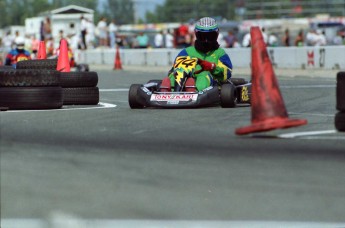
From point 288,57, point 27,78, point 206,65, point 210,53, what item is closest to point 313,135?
point 27,78

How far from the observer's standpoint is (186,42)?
46.0 m

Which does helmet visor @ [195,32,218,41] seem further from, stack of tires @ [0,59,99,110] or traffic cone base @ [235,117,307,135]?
traffic cone base @ [235,117,307,135]

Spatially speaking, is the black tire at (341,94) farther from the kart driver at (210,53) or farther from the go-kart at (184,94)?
the kart driver at (210,53)

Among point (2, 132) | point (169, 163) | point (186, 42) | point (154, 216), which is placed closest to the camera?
point (154, 216)

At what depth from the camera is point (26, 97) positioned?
12.9m

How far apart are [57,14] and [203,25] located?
186 ft

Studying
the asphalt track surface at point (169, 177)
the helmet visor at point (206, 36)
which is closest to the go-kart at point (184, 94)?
the helmet visor at point (206, 36)

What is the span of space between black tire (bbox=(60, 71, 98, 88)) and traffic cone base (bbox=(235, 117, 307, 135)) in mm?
6171

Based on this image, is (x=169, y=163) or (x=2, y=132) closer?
(x=169, y=163)

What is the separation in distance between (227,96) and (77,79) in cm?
237

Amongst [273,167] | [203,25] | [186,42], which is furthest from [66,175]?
[186,42]

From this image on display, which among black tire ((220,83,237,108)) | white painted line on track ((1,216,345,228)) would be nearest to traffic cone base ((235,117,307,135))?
white painted line on track ((1,216,345,228))

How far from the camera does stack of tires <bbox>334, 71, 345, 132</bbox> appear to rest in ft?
30.3

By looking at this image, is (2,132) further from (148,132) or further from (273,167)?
(273,167)
